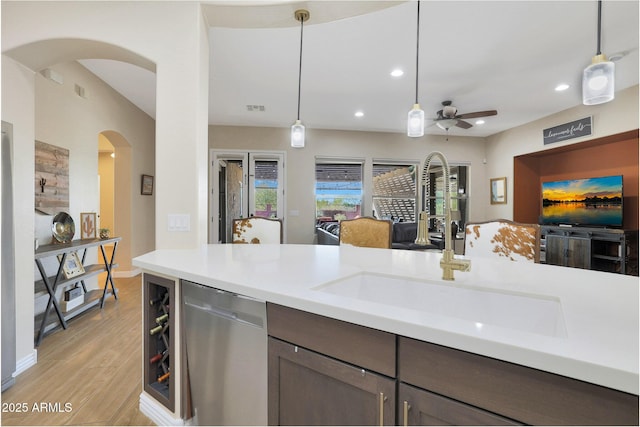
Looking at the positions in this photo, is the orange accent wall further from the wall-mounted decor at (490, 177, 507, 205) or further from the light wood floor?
the light wood floor

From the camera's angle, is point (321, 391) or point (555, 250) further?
point (555, 250)

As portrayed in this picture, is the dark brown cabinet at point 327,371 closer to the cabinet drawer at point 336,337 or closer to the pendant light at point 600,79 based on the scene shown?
the cabinet drawer at point 336,337

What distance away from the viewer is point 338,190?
6.25 metres

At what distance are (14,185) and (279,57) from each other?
8.28 ft

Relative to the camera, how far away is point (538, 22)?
8.33 ft

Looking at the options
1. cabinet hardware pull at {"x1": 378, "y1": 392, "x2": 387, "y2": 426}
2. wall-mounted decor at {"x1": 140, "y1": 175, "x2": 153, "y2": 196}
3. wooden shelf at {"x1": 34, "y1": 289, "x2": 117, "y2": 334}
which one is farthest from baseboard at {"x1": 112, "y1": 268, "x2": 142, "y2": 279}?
cabinet hardware pull at {"x1": 378, "y1": 392, "x2": 387, "y2": 426}

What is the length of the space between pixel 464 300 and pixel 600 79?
129 centimetres

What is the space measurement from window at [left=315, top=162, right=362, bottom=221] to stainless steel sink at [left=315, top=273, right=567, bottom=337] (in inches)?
194

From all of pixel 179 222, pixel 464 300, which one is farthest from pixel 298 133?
pixel 464 300

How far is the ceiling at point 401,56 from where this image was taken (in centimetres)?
233

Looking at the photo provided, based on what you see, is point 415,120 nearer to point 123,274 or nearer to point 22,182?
point 22,182

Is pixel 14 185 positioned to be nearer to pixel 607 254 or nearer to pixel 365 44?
pixel 365 44

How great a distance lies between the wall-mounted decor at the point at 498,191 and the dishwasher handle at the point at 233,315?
6.40 metres

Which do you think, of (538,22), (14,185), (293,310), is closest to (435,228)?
(538,22)
